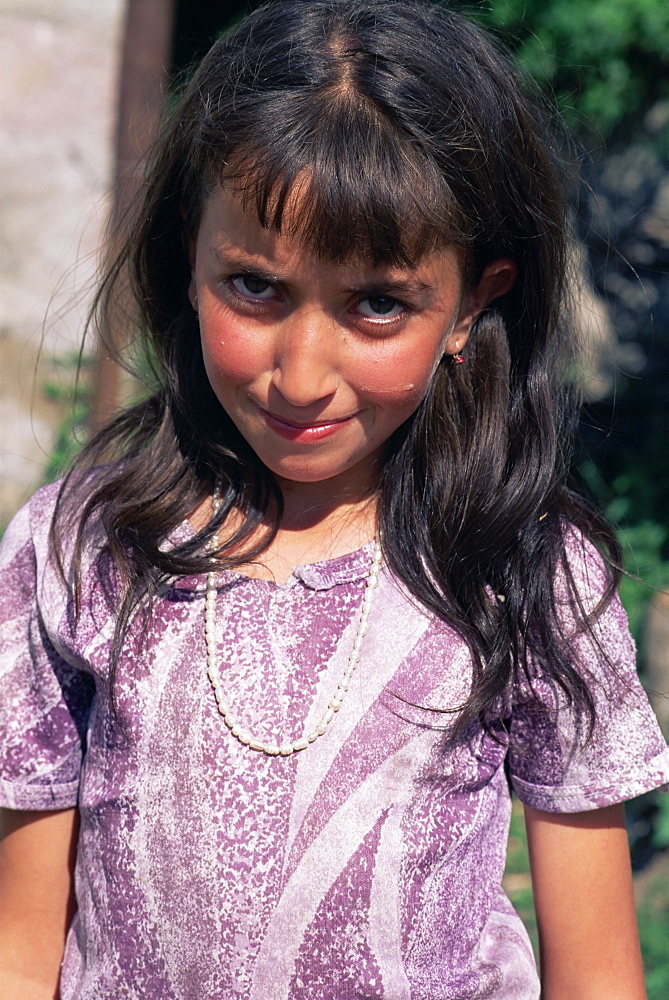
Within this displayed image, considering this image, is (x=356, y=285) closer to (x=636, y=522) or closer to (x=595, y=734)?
(x=595, y=734)

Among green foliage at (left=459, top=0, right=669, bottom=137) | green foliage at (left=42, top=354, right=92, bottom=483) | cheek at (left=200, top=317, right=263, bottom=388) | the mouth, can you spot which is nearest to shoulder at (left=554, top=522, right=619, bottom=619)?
the mouth

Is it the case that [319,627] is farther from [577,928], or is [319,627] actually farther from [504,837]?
[577,928]

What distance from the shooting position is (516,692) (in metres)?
1.36

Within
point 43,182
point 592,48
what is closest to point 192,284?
point 592,48

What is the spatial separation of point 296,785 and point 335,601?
23cm

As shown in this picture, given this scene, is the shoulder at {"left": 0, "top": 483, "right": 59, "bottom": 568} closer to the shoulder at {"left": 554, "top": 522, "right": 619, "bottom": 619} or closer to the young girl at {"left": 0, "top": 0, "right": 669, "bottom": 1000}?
the young girl at {"left": 0, "top": 0, "right": 669, "bottom": 1000}

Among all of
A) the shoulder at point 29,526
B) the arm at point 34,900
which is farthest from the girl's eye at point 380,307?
the arm at point 34,900

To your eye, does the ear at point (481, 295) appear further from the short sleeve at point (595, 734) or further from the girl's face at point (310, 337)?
the short sleeve at point (595, 734)

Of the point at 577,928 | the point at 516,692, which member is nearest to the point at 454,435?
the point at 516,692

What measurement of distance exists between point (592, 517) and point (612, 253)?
1.62 meters

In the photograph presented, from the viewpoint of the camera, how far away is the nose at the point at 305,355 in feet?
3.97

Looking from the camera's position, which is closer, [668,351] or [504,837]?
[504,837]

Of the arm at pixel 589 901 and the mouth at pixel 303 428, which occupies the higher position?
the mouth at pixel 303 428

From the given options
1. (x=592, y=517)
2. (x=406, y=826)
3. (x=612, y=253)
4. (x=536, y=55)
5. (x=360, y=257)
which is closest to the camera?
(x=360, y=257)
